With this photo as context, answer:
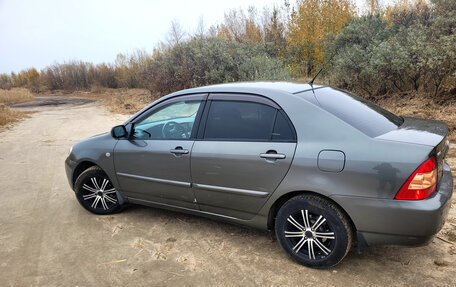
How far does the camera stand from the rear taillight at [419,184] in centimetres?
247

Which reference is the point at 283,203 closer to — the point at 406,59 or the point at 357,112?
the point at 357,112

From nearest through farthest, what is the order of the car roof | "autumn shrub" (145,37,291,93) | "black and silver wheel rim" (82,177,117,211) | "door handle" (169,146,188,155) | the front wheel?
the front wheel < the car roof < "door handle" (169,146,188,155) < "black and silver wheel rim" (82,177,117,211) < "autumn shrub" (145,37,291,93)

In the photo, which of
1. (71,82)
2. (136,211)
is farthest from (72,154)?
(71,82)

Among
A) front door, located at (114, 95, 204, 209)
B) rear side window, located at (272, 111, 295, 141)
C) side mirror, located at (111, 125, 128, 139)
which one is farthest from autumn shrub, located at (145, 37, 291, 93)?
rear side window, located at (272, 111, 295, 141)

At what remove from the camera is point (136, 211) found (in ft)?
14.7

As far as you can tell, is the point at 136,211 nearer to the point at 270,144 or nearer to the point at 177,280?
the point at 177,280

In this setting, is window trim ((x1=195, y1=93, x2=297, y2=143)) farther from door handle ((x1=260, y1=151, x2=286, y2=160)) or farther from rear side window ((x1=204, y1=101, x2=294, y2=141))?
door handle ((x1=260, y1=151, x2=286, y2=160))

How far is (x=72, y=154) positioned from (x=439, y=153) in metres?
4.07

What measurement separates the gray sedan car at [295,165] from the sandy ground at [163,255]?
0.92 feet

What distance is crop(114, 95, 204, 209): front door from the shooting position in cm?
357

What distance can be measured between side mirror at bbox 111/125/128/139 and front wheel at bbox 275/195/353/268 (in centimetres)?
202

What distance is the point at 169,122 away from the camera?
4.10 m

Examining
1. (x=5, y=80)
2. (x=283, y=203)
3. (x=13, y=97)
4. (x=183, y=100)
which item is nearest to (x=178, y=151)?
(x=183, y=100)

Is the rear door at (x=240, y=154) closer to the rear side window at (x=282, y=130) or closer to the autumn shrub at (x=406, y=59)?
the rear side window at (x=282, y=130)
